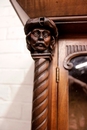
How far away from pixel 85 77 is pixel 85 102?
85mm

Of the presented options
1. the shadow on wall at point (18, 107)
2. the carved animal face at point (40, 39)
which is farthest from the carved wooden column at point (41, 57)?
the shadow on wall at point (18, 107)

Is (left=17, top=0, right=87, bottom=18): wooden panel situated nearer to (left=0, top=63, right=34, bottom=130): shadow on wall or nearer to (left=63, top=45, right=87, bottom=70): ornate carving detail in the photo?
(left=63, top=45, right=87, bottom=70): ornate carving detail

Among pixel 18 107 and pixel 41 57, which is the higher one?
pixel 41 57

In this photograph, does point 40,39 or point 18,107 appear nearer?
point 40,39

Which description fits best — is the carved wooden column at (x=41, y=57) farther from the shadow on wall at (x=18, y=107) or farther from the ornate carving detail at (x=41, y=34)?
the shadow on wall at (x=18, y=107)

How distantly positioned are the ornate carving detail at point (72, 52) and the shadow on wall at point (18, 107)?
434 millimetres

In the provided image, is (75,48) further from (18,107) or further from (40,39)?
(18,107)

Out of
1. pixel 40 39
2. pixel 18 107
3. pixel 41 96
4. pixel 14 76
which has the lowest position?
pixel 18 107

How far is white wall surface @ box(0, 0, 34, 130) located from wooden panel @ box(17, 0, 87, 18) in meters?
0.48

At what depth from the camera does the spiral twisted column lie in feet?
1.70

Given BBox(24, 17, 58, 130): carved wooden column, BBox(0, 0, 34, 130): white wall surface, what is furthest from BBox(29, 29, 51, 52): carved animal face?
BBox(0, 0, 34, 130): white wall surface

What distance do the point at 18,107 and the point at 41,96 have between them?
1.54ft

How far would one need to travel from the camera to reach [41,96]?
54 centimetres

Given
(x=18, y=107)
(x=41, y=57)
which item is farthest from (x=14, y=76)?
(x=41, y=57)
